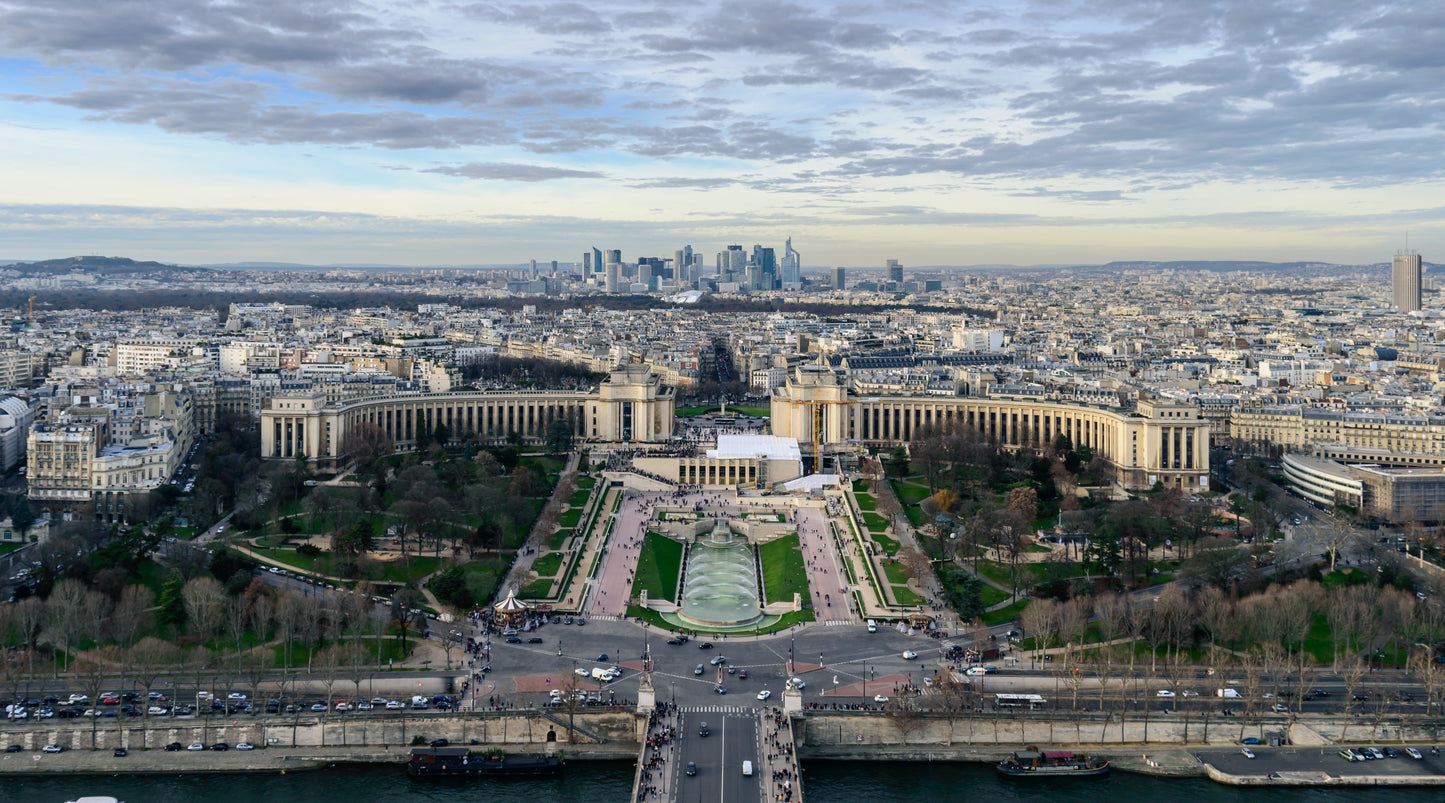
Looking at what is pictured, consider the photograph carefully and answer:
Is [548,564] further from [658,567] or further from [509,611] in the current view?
[509,611]

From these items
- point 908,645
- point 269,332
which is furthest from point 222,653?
point 269,332

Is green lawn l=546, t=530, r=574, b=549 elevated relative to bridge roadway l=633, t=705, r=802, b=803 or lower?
elevated

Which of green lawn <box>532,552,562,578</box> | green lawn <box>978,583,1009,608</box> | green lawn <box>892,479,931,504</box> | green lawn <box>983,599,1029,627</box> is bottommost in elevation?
green lawn <box>983,599,1029,627</box>

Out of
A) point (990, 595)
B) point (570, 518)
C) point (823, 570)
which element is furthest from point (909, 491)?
point (990, 595)

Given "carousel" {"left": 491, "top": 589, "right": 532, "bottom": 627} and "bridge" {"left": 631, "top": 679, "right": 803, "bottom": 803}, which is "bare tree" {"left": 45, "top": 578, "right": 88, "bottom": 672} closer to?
"carousel" {"left": 491, "top": 589, "right": 532, "bottom": 627}

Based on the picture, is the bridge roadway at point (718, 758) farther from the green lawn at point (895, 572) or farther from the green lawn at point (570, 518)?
the green lawn at point (570, 518)

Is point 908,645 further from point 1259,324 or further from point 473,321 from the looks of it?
point 1259,324

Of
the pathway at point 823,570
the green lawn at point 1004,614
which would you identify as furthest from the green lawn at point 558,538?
the green lawn at point 1004,614

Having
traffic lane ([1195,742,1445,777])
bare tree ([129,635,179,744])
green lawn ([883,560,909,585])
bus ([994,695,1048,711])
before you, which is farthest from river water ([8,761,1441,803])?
green lawn ([883,560,909,585])
